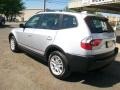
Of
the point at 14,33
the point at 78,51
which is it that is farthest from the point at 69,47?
the point at 14,33

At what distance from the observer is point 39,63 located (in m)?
7.39

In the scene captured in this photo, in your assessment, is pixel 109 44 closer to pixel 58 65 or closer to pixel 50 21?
pixel 58 65

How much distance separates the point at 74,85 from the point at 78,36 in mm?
1292

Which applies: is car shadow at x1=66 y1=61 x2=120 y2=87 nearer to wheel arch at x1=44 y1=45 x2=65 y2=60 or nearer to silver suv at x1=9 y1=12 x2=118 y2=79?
silver suv at x1=9 y1=12 x2=118 y2=79

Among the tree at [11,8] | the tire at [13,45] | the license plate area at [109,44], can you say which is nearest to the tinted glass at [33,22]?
the tire at [13,45]

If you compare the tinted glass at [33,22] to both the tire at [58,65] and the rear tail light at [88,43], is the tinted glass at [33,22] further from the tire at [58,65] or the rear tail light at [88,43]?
the rear tail light at [88,43]

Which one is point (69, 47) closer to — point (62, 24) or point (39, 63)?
point (62, 24)

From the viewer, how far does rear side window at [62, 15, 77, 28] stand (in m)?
5.74

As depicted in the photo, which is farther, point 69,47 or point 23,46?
point 23,46

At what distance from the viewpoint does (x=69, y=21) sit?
19.3 feet

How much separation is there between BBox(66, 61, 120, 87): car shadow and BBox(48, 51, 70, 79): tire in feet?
0.96

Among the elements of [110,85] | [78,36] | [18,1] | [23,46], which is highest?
[18,1]

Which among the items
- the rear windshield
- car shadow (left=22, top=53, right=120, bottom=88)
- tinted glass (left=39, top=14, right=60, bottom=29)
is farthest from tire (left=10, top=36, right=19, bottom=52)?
the rear windshield

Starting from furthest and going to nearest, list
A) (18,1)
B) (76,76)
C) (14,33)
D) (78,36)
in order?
(18,1), (14,33), (76,76), (78,36)
